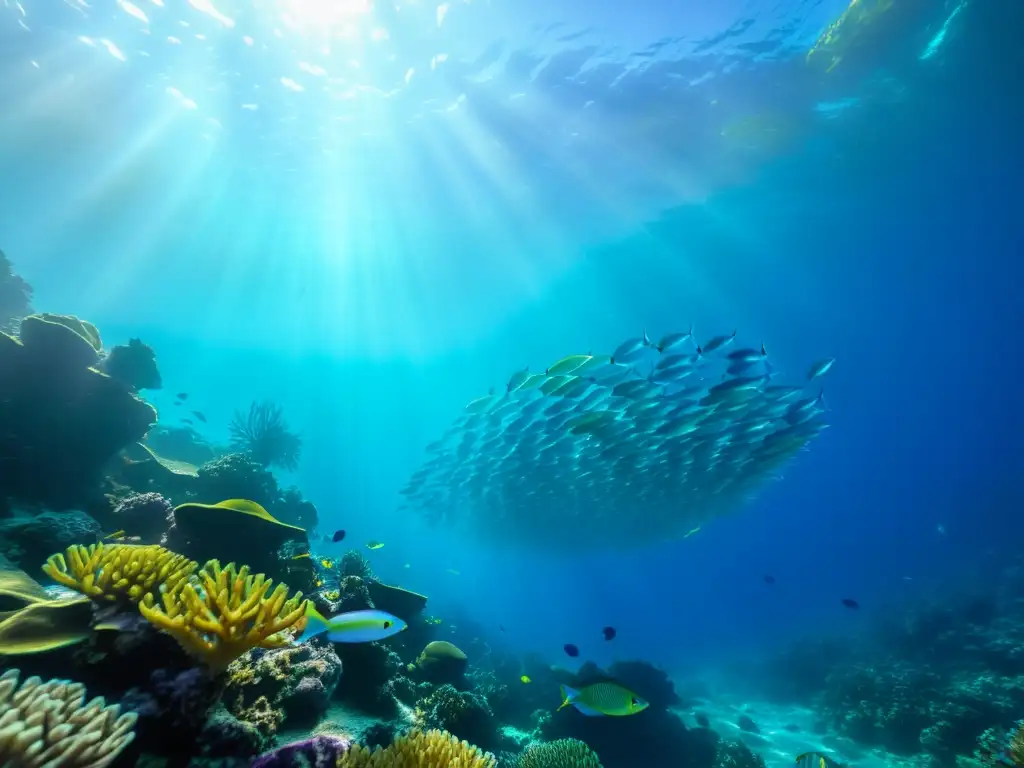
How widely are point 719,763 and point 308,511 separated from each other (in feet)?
45.6

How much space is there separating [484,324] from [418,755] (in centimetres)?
3973

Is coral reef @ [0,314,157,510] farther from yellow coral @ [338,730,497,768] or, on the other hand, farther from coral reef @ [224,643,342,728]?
yellow coral @ [338,730,497,768]

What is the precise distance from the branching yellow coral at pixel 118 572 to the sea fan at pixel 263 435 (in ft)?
50.3

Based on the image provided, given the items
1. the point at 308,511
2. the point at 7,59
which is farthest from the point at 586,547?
the point at 7,59

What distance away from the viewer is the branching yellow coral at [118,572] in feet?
9.75

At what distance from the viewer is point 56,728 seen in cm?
184

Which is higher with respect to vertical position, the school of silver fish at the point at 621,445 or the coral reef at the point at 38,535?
the school of silver fish at the point at 621,445

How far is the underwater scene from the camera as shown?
3930mm

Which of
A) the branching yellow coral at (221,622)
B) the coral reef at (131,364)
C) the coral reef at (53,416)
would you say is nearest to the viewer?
the branching yellow coral at (221,622)

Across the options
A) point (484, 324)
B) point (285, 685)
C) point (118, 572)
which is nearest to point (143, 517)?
point (285, 685)

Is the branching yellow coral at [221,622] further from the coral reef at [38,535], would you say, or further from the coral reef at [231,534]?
the coral reef at [38,535]

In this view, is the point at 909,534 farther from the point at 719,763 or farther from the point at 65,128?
the point at 65,128

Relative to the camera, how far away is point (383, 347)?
Answer: 51000 mm

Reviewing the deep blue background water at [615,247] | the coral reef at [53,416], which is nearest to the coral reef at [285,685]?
the coral reef at [53,416]
